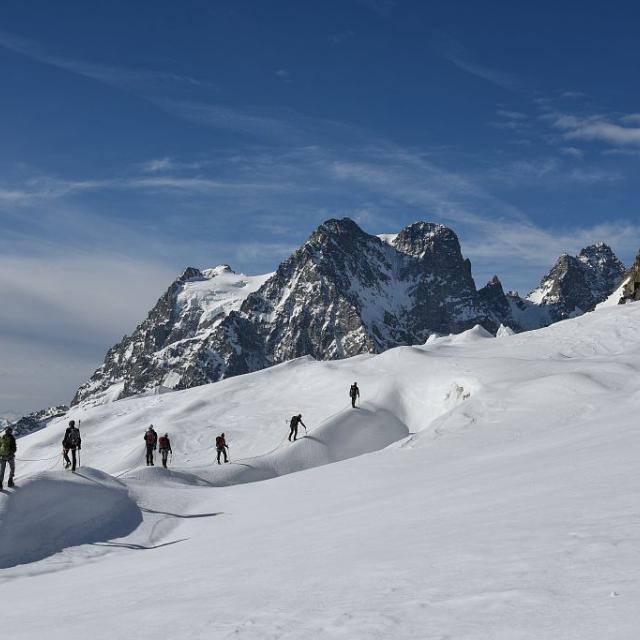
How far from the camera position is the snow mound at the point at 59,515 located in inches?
698

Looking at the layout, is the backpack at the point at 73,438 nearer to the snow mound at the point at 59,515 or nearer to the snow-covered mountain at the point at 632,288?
the snow mound at the point at 59,515

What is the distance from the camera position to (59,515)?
19.3m

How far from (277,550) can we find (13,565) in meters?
9.24

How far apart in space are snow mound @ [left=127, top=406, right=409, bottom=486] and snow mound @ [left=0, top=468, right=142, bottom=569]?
4.33m

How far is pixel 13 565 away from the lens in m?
17.0

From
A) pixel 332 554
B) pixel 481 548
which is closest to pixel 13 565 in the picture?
pixel 332 554

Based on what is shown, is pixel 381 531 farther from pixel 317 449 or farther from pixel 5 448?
pixel 317 449

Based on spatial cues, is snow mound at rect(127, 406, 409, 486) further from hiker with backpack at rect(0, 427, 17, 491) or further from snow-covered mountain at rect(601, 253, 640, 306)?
snow-covered mountain at rect(601, 253, 640, 306)

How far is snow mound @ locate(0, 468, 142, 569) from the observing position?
17719mm

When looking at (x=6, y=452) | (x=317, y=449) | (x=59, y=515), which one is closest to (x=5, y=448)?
(x=6, y=452)

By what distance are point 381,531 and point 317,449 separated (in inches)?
938

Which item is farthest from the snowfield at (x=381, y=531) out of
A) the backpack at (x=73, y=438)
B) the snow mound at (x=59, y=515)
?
the backpack at (x=73, y=438)

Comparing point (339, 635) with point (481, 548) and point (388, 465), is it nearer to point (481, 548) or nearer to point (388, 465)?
point (481, 548)

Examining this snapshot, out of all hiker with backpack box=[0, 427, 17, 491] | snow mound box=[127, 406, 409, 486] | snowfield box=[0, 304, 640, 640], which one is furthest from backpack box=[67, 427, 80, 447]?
snow mound box=[127, 406, 409, 486]
